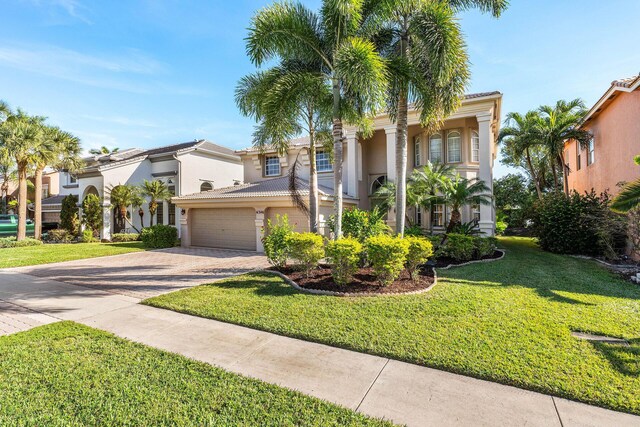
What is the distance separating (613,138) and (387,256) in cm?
1334

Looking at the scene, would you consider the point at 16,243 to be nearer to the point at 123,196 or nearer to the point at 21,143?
the point at 21,143

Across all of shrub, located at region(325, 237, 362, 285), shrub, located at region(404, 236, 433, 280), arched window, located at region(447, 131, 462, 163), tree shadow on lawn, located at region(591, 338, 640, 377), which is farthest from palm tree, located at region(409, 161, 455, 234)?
tree shadow on lawn, located at region(591, 338, 640, 377)

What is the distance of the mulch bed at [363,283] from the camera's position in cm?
736

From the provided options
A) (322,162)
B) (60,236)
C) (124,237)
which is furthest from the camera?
(124,237)

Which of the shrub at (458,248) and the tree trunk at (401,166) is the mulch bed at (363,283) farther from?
the shrub at (458,248)

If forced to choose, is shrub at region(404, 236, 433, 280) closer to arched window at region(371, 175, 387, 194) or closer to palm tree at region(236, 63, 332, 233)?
palm tree at region(236, 63, 332, 233)

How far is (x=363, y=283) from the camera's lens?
794cm

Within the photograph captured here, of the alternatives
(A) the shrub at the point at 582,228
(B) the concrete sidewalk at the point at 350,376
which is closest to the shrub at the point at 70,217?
(B) the concrete sidewalk at the point at 350,376

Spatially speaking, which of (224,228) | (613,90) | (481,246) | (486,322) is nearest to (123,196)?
(224,228)

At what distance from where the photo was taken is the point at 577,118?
714 inches

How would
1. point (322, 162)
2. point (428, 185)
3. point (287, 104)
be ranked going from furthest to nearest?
point (322, 162)
point (428, 185)
point (287, 104)

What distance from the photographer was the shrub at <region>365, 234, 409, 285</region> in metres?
7.22

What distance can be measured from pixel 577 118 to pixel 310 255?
20.0 meters

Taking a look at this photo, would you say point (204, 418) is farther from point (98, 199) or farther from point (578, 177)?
point (578, 177)
